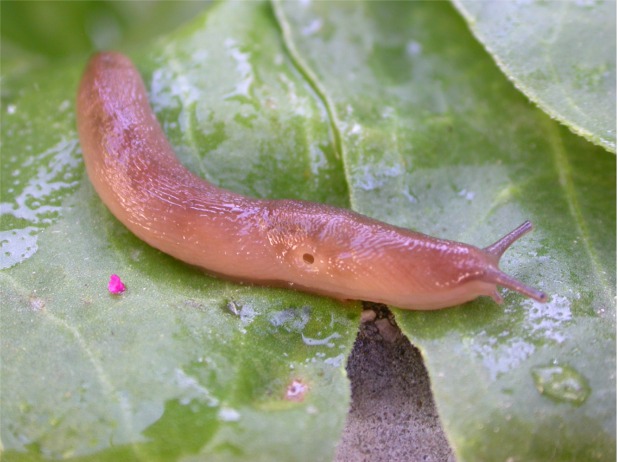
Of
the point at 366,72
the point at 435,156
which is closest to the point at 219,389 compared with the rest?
the point at 435,156

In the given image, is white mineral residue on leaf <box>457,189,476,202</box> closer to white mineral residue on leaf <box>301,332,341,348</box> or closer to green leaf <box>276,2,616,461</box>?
green leaf <box>276,2,616,461</box>

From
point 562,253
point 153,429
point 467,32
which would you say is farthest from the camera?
point 467,32

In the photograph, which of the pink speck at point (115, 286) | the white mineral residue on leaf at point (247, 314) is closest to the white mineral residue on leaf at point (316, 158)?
the white mineral residue on leaf at point (247, 314)

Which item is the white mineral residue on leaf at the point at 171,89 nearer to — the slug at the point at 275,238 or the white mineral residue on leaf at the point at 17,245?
the slug at the point at 275,238

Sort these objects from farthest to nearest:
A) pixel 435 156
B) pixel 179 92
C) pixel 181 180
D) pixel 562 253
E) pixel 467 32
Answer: pixel 467 32, pixel 179 92, pixel 435 156, pixel 181 180, pixel 562 253

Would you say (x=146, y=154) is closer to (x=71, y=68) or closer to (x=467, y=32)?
(x=71, y=68)

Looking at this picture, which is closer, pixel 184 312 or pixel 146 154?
pixel 184 312

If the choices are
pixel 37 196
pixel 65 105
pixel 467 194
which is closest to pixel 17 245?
pixel 37 196

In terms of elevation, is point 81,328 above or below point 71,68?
below
